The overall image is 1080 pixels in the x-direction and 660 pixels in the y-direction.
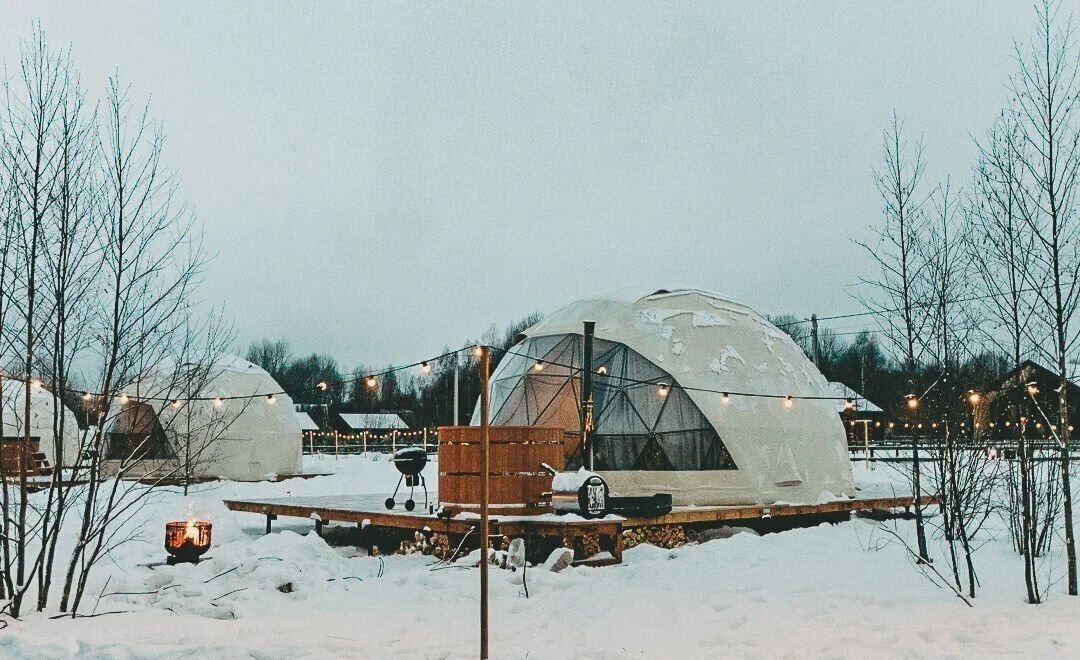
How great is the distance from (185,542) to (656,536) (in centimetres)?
544

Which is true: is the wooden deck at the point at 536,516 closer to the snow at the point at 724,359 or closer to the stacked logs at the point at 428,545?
the stacked logs at the point at 428,545

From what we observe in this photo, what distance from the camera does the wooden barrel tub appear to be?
1070 cm

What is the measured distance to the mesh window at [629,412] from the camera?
43.8 ft

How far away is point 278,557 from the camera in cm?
995

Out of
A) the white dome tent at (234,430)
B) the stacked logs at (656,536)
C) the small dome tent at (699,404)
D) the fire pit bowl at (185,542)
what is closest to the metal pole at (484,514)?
the fire pit bowl at (185,542)

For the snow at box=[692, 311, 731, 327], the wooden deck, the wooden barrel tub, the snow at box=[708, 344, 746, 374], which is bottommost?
the wooden deck

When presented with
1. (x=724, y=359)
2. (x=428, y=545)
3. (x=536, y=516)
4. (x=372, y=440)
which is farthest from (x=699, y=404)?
(x=372, y=440)

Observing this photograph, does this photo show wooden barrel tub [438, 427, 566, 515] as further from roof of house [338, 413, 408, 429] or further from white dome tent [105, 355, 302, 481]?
roof of house [338, 413, 408, 429]

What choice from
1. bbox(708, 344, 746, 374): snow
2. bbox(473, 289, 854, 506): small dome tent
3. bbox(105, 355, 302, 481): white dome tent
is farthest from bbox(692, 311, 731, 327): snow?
bbox(105, 355, 302, 481): white dome tent

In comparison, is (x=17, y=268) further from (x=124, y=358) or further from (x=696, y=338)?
(x=696, y=338)

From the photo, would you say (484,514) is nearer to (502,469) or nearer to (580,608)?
(580,608)

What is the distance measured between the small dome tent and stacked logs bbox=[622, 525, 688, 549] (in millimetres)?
1583

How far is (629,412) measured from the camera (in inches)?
550

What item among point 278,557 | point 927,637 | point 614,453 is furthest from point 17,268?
point 614,453
